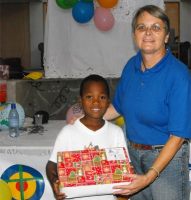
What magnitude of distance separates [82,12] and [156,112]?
10.6 ft

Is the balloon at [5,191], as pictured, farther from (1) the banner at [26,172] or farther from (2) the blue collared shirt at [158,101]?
(2) the blue collared shirt at [158,101]

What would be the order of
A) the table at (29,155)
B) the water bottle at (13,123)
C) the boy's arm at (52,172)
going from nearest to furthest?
the boy's arm at (52,172), the table at (29,155), the water bottle at (13,123)

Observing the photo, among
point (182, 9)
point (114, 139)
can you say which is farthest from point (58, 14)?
point (182, 9)

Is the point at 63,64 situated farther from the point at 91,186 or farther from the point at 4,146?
the point at 91,186

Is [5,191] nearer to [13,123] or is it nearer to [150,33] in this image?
[13,123]

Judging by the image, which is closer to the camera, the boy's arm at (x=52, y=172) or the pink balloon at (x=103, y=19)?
the boy's arm at (x=52, y=172)

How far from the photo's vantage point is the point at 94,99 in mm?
1666

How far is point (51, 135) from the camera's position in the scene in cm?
269

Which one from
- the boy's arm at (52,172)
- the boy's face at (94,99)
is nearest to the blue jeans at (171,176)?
the boy's face at (94,99)

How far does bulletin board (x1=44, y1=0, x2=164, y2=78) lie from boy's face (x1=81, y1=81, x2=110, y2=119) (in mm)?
3221

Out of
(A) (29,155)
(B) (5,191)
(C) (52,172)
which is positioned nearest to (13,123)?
(A) (29,155)

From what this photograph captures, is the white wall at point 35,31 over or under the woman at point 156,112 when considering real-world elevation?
over

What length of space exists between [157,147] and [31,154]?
1.09 m

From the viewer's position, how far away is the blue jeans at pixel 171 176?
1.61 metres
